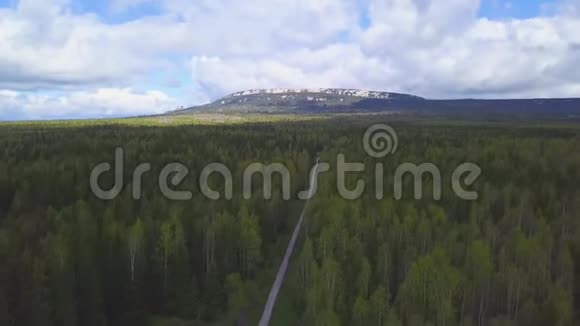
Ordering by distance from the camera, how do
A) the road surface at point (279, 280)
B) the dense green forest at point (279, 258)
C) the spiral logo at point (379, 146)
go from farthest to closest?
the spiral logo at point (379, 146)
the road surface at point (279, 280)
the dense green forest at point (279, 258)

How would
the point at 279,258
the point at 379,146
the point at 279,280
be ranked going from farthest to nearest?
the point at 379,146 < the point at 279,258 < the point at 279,280

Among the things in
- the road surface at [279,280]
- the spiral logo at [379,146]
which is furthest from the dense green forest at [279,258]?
the spiral logo at [379,146]

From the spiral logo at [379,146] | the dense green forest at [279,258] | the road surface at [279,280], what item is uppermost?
the spiral logo at [379,146]

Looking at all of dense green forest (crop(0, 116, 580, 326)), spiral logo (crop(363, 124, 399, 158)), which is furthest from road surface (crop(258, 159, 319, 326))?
spiral logo (crop(363, 124, 399, 158))

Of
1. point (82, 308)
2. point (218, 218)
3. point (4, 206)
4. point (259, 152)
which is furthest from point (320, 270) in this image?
point (259, 152)

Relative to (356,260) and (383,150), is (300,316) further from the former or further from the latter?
(383,150)

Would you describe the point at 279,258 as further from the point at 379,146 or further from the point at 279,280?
the point at 379,146

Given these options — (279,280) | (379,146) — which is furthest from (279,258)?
(379,146)

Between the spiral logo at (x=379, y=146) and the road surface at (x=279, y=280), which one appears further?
the spiral logo at (x=379, y=146)

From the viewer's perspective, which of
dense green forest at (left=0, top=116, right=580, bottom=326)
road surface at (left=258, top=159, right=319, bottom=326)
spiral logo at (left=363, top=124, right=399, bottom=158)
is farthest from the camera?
spiral logo at (left=363, top=124, right=399, bottom=158)

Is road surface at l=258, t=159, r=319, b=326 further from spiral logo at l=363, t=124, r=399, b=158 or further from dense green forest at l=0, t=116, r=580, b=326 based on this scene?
spiral logo at l=363, t=124, r=399, b=158

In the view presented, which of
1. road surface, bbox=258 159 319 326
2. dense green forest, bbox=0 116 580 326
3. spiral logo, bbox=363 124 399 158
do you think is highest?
spiral logo, bbox=363 124 399 158

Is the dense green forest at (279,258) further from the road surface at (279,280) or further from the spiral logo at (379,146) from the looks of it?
the spiral logo at (379,146)
